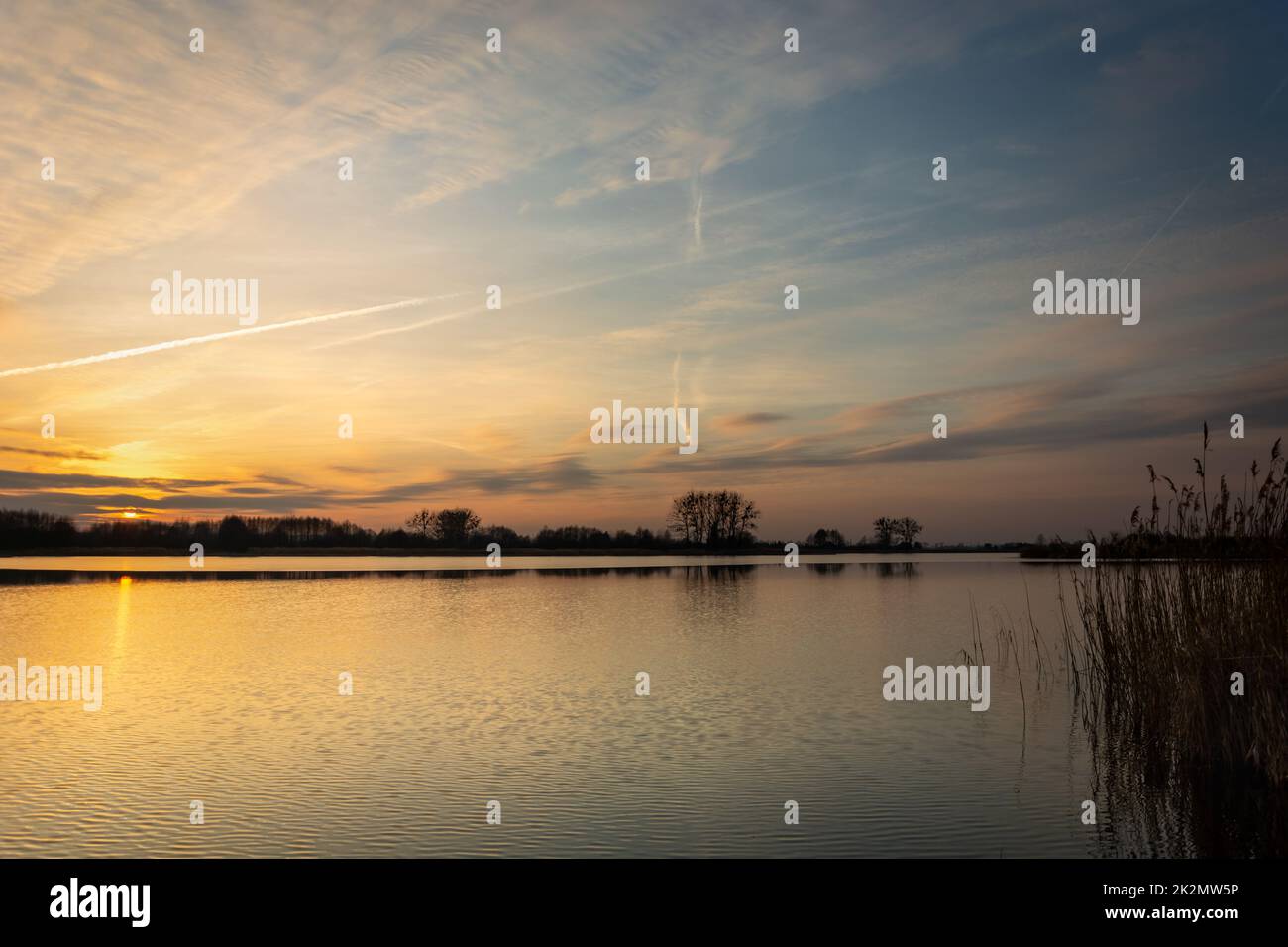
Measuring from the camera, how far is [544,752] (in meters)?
11.2

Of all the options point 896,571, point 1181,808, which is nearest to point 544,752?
point 1181,808

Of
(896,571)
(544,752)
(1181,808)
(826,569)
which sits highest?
(826,569)

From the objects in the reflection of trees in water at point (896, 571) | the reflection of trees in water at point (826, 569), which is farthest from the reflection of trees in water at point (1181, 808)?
the reflection of trees in water at point (826, 569)

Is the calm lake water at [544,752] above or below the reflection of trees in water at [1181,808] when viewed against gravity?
above

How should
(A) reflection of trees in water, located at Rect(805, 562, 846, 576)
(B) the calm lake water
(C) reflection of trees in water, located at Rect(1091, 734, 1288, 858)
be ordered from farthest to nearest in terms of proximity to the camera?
(A) reflection of trees in water, located at Rect(805, 562, 846, 576) < (B) the calm lake water < (C) reflection of trees in water, located at Rect(1091, 734, 1288, 858)

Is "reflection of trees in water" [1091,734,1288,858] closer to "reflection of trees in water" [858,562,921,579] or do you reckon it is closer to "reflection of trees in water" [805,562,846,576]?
"reflection of trees in water" [858,562,921,579]

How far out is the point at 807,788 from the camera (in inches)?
384

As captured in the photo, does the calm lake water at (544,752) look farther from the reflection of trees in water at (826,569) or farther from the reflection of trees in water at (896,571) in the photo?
the reflection of trees in water at (826,569)

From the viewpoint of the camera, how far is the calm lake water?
8258 mm

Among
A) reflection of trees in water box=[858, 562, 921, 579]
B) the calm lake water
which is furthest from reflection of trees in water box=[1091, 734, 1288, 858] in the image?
reflection of trees in water box=[858, 562, 921, 579]

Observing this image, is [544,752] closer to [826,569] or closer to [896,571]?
[896,571]

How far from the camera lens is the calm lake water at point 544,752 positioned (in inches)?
325

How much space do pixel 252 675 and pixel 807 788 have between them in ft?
36.2
